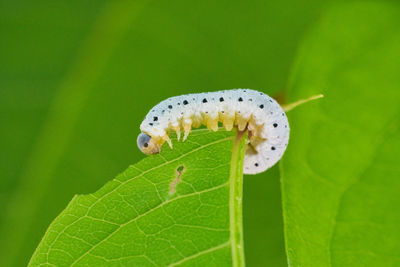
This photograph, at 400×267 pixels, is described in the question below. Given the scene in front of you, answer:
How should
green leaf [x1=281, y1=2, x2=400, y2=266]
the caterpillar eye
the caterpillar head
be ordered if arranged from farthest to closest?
the caterpillar eye < the caterpillar head < green leaf [x1=281, y1=2, x2=400, y2=266]

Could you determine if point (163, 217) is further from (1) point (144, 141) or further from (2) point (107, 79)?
(2) point (107, 79)

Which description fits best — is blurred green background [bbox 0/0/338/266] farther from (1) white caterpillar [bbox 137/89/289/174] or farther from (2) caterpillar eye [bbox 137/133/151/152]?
(2) caterpillar eye [bbox 137/133/151/152]

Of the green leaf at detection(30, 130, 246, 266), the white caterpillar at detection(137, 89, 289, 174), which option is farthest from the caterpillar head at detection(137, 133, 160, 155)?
the green leaf at detection(30, 130, 246, 266)

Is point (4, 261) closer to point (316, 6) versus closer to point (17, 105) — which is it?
point (17, 105)

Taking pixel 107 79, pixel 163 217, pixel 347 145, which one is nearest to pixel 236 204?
pixel 163 217

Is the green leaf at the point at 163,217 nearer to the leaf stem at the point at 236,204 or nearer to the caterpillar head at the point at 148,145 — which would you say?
the leaf stem at the point at 236,204

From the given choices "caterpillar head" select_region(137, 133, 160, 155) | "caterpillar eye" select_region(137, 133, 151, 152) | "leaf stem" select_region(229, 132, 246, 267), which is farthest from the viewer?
"caterpillar eye" select_region(137, 133, 151, 152)

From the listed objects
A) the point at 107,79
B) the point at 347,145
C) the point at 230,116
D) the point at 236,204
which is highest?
the point at 107,79
